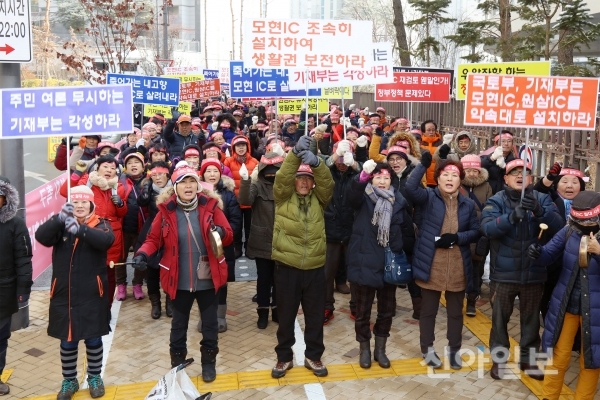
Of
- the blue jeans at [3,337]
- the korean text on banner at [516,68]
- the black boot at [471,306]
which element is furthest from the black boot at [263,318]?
the korean text on banner at [516,68]

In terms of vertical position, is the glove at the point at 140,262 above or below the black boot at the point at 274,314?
above

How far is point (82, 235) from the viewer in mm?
5516

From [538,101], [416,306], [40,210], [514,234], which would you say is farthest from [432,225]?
[40,210]

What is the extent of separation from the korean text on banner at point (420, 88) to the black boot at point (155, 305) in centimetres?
615

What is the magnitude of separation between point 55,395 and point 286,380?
6.90ft

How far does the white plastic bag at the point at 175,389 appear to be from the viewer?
4.61 meters

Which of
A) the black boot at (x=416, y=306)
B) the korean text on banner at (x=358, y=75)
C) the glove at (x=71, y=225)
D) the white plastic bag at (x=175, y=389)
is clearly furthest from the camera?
the korean text on banner at (x=358, y=75)

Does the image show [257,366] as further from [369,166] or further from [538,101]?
[538,101]

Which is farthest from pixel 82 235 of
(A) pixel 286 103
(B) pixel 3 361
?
(A) pixel 286 103

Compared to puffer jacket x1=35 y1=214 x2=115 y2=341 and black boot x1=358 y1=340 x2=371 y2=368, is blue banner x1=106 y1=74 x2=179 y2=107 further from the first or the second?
black boot x1=358 y1=340 x2=371 y2=368

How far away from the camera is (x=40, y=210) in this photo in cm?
820

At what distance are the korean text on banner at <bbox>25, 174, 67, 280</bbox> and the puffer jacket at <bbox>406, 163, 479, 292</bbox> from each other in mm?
4452

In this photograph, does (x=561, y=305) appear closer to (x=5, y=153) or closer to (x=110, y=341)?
(x=110, y=341)

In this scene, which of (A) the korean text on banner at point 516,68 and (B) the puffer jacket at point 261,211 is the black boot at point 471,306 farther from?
(A) the korean text on banner at point 516,68
